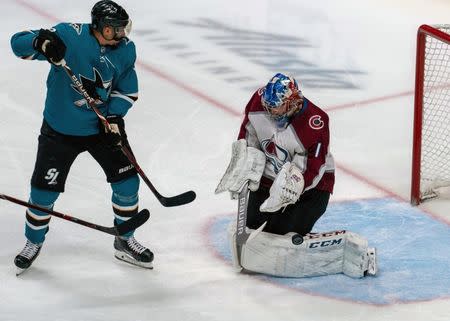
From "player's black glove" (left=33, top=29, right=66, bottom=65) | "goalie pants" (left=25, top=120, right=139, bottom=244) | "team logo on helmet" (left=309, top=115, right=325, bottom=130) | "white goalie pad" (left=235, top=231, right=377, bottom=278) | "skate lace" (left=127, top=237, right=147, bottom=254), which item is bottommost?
"skate lace" (left=127, top=237, right=147, bottom=254)

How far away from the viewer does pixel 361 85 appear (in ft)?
20.1

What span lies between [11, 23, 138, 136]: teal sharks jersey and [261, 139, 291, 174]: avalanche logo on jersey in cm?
49

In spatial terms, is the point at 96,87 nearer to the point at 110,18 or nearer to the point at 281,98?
the point at 110,18

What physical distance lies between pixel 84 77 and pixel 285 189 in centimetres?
74

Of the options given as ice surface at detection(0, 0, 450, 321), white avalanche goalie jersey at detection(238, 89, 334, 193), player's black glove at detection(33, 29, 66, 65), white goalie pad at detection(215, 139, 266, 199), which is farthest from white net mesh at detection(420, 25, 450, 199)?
player's black glove at detection(33, 29, 66, 65)

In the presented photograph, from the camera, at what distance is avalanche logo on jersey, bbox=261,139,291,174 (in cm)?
407

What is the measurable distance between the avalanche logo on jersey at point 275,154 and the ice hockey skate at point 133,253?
524 millimetres

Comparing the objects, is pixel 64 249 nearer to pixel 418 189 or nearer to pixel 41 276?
pixel 41 276

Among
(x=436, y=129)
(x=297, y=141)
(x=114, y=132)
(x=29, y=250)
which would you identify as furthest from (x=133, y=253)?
(x=436, y=129)

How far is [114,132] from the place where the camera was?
390cm

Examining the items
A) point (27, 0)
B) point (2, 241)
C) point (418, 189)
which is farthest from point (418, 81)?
point (27, 0)

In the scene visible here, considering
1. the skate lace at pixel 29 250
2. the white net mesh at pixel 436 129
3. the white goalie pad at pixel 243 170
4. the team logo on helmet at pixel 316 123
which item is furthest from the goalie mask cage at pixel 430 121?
the skate lace at pixel 29 250

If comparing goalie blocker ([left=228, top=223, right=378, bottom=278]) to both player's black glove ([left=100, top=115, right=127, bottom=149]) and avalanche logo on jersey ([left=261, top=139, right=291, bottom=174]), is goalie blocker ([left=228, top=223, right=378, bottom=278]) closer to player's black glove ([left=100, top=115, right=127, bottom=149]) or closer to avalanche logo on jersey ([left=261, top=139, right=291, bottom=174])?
avalanche logo on jersey ([left=261, top=139, right=291, bottom=174])

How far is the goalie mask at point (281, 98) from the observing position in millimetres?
3896
